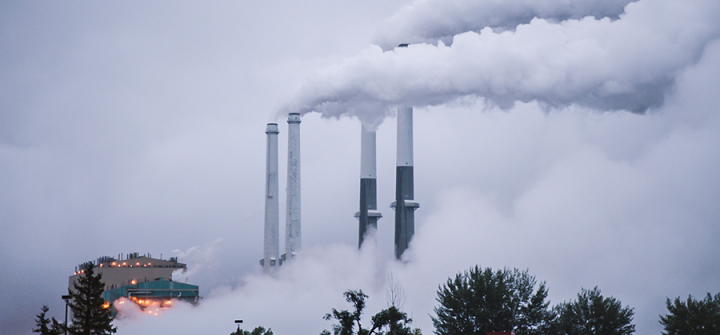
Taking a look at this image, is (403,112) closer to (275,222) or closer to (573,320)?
(275,222)

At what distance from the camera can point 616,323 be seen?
49562 millimetres

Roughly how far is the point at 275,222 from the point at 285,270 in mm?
4501

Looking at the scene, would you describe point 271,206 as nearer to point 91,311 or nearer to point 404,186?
point 404,186

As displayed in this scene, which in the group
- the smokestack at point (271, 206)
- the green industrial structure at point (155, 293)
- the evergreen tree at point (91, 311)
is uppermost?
the smokestack at point (271, 206)

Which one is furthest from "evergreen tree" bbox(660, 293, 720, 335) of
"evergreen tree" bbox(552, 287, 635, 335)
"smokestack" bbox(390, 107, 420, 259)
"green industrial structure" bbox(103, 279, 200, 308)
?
"green industrial structure" bbox(103, 279, 200, 308)

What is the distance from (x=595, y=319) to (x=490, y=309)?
6.18 meters

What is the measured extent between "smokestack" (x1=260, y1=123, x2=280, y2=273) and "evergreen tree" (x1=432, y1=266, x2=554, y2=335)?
2704 centimetres

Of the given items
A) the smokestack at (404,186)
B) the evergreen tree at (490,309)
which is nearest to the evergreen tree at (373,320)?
the evergreen tree at (490,309)

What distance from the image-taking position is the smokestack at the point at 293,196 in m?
74.5

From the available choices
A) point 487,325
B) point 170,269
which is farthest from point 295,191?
point 487,325

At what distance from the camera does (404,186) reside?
2758 inches

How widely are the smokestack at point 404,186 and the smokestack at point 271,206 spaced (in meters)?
11.9

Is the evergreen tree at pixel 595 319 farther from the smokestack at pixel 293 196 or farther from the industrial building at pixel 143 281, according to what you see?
the industrial building at pixel 143 281

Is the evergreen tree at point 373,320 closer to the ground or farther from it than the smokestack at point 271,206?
closer to the ground
